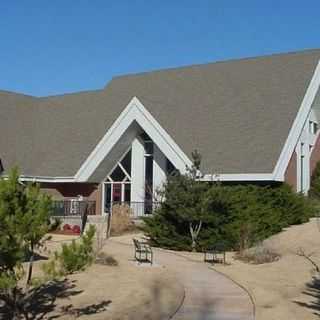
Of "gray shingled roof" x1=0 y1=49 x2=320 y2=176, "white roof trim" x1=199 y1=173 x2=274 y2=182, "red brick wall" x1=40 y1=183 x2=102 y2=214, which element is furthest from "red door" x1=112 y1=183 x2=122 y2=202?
"white roof trim" x1=199 y1=173 x2=274 y2=182

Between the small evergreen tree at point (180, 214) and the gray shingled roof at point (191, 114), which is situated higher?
the gray shingled roof at point (191, 114)

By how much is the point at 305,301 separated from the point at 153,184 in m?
19.3

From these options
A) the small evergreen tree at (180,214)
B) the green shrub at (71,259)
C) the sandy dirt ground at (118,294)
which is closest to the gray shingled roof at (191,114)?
the small evergreen tree at (180,214)

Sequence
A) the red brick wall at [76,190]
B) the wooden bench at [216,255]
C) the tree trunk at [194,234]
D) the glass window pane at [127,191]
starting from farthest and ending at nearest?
1. the red brick wall at [76,190]
2. the glass window pane at [127,191]
3. the tree trunk at [194,234]
4. the wooden bench at [216,255]

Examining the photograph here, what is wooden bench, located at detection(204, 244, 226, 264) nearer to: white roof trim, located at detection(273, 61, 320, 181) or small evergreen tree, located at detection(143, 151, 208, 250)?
small evergreen tree, located at detection(143, 151, 208, 250)

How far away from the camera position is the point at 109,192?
34.3 m

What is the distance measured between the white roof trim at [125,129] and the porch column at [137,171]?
1.75m

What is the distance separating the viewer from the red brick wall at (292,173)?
28.7 metres

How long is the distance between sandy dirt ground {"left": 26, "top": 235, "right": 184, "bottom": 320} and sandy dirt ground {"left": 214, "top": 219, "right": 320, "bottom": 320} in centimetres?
191

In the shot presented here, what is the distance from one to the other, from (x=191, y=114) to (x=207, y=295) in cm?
1896

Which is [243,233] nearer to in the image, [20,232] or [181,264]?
[181,264]

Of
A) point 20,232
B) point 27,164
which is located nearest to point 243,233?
point 20,232

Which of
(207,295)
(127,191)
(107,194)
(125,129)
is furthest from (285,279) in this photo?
(107,194)

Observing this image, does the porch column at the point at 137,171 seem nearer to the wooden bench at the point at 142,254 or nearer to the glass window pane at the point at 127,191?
the glass window pane at the point at 127,191
